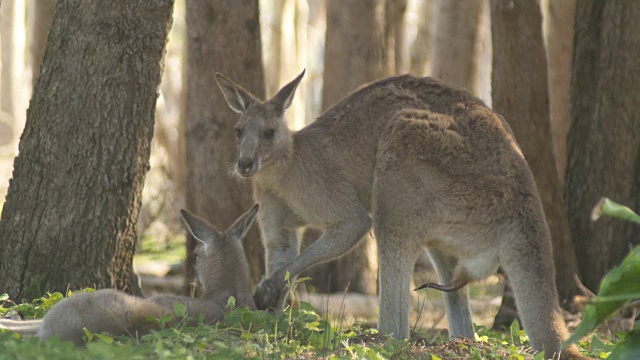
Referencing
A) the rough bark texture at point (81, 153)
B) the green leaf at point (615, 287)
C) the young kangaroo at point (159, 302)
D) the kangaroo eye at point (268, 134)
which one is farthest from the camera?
the kangaroo eye at point (268, 134)

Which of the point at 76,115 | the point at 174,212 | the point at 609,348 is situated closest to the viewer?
the point at 609,348

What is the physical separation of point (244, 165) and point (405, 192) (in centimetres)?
122

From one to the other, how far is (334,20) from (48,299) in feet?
21.9

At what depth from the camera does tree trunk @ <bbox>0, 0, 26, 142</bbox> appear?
28.0 metres

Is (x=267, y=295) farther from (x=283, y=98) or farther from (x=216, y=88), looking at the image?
(x=216, y=88)

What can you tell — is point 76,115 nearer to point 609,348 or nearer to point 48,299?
point 48,299

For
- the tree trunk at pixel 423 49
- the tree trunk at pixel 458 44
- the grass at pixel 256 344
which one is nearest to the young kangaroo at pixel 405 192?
the grass at pixel 256 344

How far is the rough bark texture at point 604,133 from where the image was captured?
9.16 meters

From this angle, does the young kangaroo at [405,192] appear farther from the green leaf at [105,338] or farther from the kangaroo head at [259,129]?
the green leaf at [105,338]

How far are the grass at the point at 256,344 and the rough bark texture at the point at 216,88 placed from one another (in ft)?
13.0

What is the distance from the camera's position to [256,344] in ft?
17.4

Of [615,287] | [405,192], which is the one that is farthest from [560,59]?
[615,287]

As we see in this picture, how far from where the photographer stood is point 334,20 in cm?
1222

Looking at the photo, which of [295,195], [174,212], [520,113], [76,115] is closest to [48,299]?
[76,115]
